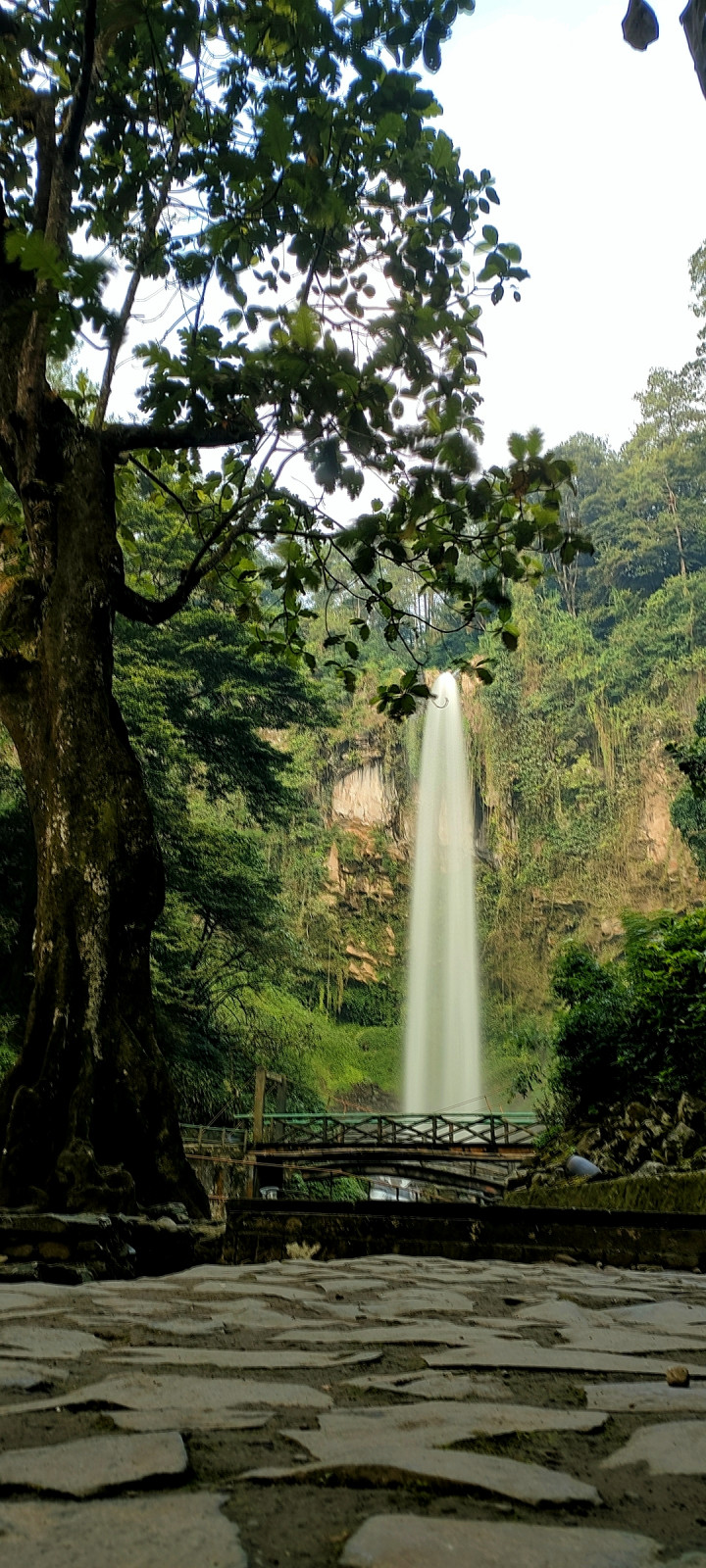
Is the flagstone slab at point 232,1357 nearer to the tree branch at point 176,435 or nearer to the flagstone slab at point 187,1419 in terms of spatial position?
the flagstone slab at point 187,1419

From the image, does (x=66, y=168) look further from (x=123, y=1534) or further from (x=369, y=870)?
(x=369, y=870)

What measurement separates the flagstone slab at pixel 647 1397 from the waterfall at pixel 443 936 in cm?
2929

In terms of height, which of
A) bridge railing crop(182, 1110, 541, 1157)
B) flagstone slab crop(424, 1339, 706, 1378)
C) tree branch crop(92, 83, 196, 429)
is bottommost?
bridge railing crop(182, 1110, 541, 1157)

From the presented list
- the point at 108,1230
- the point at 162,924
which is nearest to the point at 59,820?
the point at 108,1230

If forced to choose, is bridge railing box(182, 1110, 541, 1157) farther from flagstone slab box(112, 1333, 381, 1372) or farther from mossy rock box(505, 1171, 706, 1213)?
flagstone slab box(112, 1333, 381, 1372)

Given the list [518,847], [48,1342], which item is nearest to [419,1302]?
[48,1342]

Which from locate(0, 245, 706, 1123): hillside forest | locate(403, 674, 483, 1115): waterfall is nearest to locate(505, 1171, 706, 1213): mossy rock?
locate(0, 245, 706, 1123): hillside forest

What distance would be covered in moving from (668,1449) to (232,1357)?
80cm

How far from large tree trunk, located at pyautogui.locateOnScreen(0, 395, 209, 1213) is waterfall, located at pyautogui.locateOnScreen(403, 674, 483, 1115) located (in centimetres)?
2659

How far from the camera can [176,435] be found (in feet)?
16.8

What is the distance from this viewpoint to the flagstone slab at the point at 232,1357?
145cm

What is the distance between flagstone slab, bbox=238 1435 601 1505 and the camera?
821mm

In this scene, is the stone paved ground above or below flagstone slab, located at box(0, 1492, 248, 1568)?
below

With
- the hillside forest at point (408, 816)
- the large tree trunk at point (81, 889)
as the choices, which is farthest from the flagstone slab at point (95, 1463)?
the hillside forest at point (408, 816)
